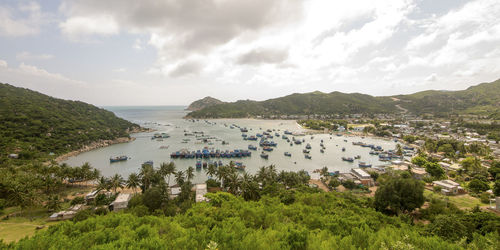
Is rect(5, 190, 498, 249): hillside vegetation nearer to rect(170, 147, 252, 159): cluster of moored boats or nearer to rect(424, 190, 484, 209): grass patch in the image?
rect(424, 190, 484, 209): grass patch

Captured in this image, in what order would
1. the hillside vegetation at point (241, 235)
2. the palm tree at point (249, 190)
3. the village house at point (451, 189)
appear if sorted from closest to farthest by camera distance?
the hillside vegetation at point (241, 235) < the palm tree at point (249, 190) < the village house at point (451, 189)

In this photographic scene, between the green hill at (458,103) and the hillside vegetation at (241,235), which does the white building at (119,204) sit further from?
the green hill at (458,103)

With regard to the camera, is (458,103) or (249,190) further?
(458,103)

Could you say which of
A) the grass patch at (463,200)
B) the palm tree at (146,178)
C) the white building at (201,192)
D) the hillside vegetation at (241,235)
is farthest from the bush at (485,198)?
the palm tree at (146,178)

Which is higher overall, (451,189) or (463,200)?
(451,189)

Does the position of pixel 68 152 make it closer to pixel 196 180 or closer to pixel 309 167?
pixel 196 180

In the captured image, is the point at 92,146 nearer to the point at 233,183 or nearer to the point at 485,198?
the point at 233,183

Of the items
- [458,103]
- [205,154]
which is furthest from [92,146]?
[458,103]

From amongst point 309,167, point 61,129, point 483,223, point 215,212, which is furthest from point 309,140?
point 61,129

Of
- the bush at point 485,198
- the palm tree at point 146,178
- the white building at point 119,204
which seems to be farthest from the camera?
the palm tree at point 146,178
